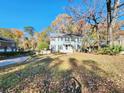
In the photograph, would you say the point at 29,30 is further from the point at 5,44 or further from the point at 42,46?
the point at 5,44

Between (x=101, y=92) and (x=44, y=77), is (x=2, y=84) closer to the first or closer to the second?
(x=44, y=77)

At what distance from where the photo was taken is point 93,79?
9.20m

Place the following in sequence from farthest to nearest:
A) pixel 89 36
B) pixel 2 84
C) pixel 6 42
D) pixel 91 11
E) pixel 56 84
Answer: pixel 6 42 → pixel 89 36 → pixel 91 11 → pixel 2 84 → pixel 56 84

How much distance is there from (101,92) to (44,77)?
2770 mm

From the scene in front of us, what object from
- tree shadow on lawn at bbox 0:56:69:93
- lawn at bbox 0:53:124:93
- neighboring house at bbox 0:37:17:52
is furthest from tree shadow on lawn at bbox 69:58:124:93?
neighboring house at bbox 0:37:17:52

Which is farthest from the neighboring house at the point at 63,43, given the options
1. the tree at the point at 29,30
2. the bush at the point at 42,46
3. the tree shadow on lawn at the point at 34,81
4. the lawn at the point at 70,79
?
the tree shadow on lawn at the point at 34,81

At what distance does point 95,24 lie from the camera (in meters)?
26.7

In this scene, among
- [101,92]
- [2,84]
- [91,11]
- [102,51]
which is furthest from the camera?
[91,11]

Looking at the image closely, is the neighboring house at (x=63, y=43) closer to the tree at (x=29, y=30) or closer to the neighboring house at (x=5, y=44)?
the neighboring house at (x=5, y=44)

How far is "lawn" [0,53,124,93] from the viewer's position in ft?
27.8

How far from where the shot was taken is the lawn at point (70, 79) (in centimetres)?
848

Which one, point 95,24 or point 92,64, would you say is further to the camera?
point 95,24

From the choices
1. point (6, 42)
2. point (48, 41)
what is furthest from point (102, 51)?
point (48, 41)

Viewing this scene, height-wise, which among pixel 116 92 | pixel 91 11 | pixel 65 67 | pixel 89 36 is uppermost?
pixel 91 11
